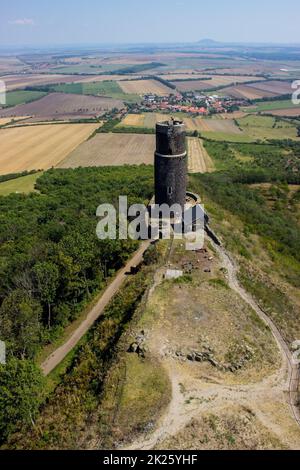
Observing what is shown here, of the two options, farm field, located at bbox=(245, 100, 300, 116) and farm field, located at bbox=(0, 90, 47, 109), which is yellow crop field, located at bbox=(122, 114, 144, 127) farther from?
farm field, located at bbox=(0, 90, 47, 109)

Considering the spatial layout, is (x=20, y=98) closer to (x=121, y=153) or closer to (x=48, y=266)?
(x=121, y=153)

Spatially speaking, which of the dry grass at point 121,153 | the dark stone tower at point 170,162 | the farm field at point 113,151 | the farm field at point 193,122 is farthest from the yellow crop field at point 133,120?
the dark stone tower at point 170,162

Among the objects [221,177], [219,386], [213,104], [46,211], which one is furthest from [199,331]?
[213,104]

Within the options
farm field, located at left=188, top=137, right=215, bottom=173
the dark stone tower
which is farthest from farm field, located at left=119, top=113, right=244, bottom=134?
the dark stone tower

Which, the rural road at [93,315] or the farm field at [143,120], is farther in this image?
the farm field at [143,120]

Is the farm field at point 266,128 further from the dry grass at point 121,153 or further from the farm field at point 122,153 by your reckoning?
the dry grass at point 121,153
